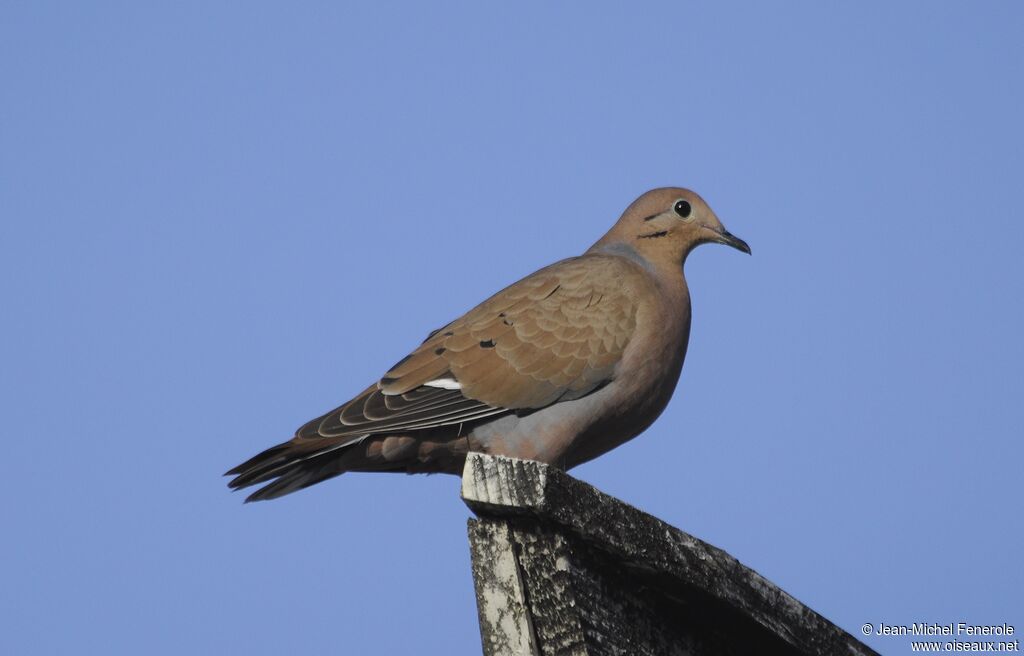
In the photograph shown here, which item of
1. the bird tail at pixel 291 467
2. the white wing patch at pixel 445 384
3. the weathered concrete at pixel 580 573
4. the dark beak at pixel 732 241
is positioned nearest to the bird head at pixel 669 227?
the dark beak at pixel 732 241

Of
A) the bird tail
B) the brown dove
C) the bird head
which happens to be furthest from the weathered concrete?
the bird head

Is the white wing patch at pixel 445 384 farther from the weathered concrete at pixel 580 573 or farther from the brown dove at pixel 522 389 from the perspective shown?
the weathered concrete at pixel 580 573

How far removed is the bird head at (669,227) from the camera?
22.0ft

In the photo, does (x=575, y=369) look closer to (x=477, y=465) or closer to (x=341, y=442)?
(x=341, y=442)

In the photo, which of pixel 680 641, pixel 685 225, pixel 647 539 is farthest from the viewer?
pixel 685 225

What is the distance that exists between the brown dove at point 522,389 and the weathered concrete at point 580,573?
213cm

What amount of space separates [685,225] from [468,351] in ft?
4.96

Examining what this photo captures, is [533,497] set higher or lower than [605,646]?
higher

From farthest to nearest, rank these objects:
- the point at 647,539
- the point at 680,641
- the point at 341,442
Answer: the point at 341,442 < the point at 680,641 < the point at 647,539

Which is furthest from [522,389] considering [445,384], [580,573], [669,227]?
[580,573]

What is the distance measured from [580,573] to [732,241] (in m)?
4.13

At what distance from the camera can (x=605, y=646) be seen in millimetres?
2986

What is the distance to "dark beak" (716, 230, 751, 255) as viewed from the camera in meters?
6.81

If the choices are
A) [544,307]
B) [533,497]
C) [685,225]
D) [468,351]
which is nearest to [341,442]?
[468,351]
